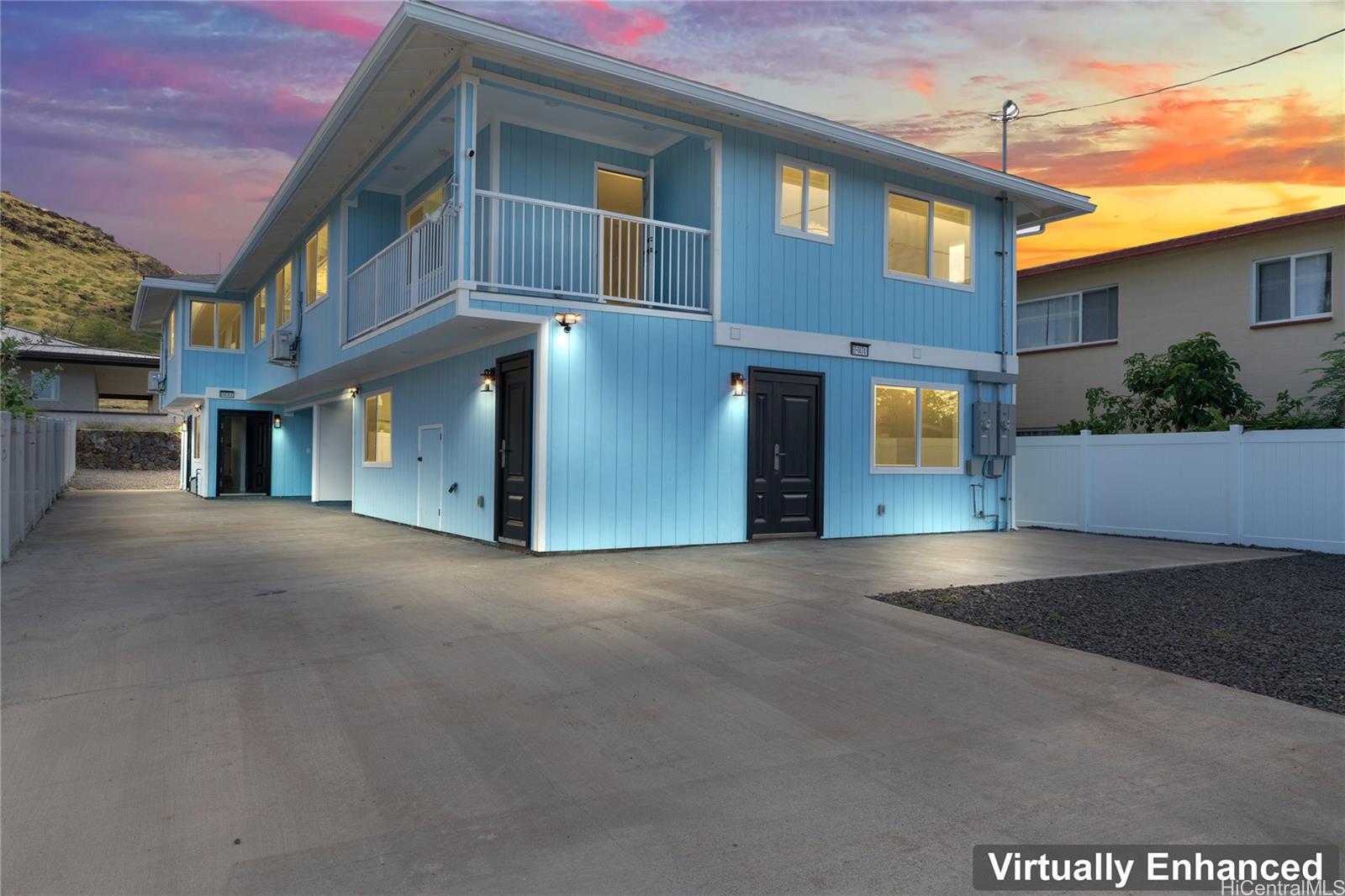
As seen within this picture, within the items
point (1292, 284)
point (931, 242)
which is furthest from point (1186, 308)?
point (931, 242)

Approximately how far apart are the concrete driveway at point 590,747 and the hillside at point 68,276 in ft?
181

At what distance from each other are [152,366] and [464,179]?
31.1 meters

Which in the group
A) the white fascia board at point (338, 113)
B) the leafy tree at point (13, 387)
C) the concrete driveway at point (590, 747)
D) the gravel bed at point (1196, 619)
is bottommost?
the concrete driveway at point (590, 747)

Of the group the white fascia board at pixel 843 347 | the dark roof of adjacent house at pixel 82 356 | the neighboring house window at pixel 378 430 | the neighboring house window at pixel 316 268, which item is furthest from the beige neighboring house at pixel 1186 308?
the dark roof of adjacent house at pixel 82 356

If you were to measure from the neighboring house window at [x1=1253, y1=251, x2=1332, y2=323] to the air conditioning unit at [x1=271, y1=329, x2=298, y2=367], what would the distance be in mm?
17573

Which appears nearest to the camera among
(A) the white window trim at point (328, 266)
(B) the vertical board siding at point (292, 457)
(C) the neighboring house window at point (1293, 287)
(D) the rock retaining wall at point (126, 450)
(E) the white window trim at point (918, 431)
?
(E) the white window trim at point (918, 431)

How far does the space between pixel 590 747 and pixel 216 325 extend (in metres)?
21.2

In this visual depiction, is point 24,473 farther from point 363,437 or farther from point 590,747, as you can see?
point 590,747

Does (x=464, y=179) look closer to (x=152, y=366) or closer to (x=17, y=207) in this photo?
(x=152, y=366)

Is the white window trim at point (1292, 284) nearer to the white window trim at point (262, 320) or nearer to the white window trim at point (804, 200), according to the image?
the white window trim at point (804, 200)

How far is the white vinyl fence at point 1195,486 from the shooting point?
10.2 meters

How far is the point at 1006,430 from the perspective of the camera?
12602 millimetres

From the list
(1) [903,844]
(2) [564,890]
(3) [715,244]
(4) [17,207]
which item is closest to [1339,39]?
(3) [715,244]

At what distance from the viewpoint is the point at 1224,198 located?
54.1 ft
